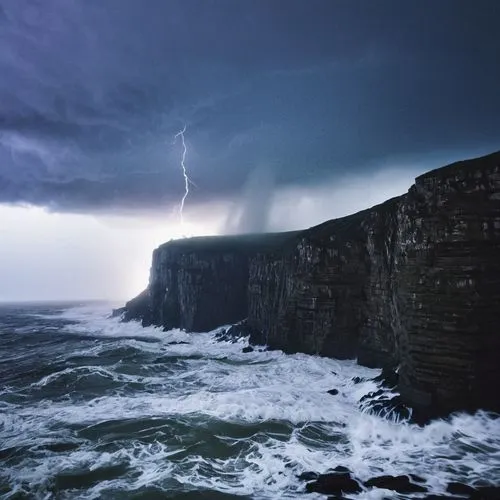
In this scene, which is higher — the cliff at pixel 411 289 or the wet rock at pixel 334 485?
the cliff at pixel 411 289

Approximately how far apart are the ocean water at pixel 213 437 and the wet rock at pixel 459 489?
346 mm

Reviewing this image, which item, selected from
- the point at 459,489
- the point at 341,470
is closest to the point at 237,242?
the point at 341,470

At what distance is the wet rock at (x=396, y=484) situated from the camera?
13.7 m

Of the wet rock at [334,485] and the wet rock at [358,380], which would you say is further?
the wet rock at [358,380]

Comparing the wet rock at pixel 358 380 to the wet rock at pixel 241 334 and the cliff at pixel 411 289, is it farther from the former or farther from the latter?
the wet rock at pixel 241 334

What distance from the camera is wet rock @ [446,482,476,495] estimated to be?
43.7 ft

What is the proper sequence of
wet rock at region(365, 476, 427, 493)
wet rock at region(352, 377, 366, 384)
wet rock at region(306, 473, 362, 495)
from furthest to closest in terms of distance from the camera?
wet rock at region(352, 377, 366, 384) → wet rock at region(306, 473, 362, 495) → wet rock at region(365, 476, 427, 493)

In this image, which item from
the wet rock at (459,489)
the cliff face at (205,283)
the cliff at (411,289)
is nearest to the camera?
the wet rock at (459,489)

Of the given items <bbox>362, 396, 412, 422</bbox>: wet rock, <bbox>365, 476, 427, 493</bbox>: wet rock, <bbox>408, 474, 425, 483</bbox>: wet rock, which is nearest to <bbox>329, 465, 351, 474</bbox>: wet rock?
<bbox>365, 476, 427, 493</bbox>: wet rock

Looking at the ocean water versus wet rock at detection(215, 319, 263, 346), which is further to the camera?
wet rock at detection(215, 319, 263, 346)

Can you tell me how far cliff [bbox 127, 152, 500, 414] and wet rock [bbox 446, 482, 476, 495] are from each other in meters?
6.75

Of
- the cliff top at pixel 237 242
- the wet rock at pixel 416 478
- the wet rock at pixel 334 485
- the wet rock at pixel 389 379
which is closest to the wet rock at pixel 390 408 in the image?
the wet rock at pixel 389 379

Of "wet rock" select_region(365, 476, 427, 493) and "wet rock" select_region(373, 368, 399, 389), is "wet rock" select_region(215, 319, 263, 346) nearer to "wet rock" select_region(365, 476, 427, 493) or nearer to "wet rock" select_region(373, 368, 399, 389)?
"wet rock" select_region(373, 368, 399, 389)

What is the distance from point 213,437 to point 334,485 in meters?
7.46
